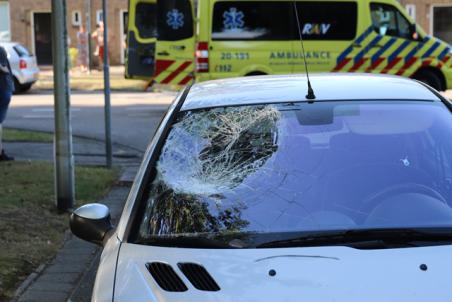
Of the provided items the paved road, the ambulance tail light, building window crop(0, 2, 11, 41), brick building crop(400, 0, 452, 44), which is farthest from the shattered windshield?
building window crop(0, 2, 11, 41)

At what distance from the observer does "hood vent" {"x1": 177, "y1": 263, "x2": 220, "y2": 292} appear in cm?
237

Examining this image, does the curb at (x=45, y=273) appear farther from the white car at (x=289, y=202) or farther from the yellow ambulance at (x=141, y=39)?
the yellow ambulance at (x=141, y=39)

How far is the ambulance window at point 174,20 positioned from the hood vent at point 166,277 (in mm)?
11366

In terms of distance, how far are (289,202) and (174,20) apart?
11.2m

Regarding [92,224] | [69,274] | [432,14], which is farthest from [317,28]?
[432,14]

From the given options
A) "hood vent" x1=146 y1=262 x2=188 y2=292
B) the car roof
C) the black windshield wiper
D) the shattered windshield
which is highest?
the car roof

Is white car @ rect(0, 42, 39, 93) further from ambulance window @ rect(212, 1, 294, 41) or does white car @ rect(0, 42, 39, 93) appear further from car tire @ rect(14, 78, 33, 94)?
ambulance window @ rect(212, 1, 294, 41)

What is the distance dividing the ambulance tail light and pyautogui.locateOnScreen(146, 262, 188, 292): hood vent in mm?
10798

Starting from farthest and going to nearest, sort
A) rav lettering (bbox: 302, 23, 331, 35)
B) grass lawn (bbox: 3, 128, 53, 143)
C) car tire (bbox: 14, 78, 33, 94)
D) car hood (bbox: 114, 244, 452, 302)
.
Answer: car tire (bbox: 14, 78, 33, 94), rav lettering (bbox: 302, 23, 331, 35), grass lawn (bbox: 3, 128, 53, 143), car hood (bbox: 114, 244, 452, 302)

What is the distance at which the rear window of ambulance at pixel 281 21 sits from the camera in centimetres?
1317

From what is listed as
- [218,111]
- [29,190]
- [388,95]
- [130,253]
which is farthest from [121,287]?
[29,190]

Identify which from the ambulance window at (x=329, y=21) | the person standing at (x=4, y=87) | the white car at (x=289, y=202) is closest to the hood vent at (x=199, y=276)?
the white car at (x=289, y=202)

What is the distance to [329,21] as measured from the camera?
13250 millimetres

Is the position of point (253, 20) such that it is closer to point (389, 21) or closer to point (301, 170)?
point (389, 21)
